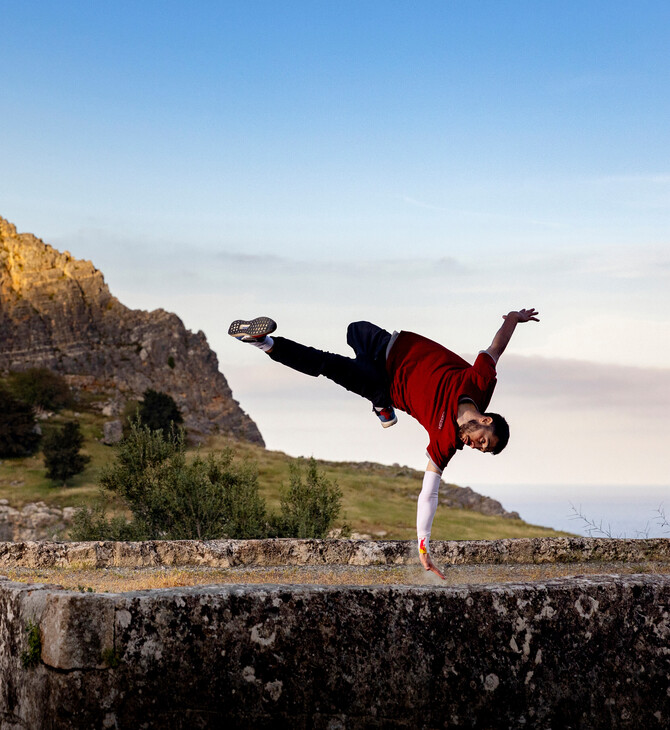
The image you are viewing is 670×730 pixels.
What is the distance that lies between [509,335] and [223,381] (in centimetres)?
8286

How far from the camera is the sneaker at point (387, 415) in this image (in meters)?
8.02

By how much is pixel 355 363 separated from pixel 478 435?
1359mm

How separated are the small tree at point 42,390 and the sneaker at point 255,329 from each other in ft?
194

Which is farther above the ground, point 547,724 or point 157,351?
point 157,351

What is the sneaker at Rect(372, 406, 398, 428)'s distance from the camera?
8.02m

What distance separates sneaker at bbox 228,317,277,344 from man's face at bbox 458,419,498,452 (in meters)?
1.79

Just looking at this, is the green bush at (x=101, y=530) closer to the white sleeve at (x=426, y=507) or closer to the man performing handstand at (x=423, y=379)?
the man performing handstand at (x=423, y=379)

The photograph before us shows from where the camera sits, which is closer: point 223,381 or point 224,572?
point 224,572

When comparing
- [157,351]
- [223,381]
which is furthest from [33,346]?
[223,381]

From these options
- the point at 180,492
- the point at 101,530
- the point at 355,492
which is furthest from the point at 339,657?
the point at 355,492

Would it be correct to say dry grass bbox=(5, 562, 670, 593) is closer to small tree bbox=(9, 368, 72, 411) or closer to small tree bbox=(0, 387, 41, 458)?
small tree bbox=(0, 387, 41, 458)

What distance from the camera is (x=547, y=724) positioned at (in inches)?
225

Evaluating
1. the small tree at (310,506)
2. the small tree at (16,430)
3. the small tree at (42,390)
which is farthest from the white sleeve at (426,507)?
the small tree at (42,390)

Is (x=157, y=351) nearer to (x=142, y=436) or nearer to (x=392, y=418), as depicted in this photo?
(x=142, y=436)
